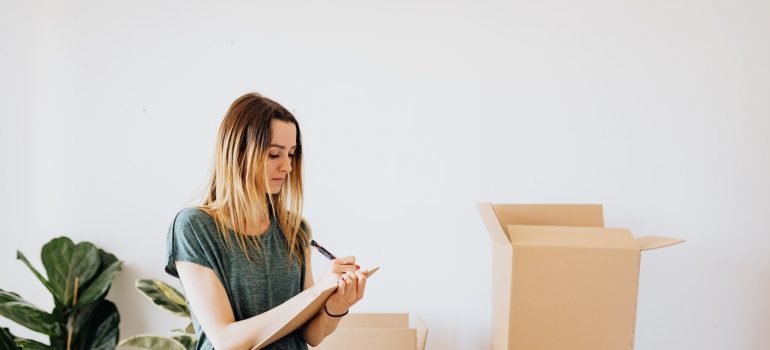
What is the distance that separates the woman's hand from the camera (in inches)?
43.2

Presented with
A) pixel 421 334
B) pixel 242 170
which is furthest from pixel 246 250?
pixel 421 334

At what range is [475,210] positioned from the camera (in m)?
1.96

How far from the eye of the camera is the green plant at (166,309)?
1829 mm

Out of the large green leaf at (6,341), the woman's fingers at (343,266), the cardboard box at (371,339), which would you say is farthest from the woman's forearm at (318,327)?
the large green leaf at (6,341)

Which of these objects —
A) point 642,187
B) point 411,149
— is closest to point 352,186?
point 411,149

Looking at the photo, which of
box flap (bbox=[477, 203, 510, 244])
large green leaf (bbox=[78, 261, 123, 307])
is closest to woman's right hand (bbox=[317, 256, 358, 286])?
box flap (bbox=[477, 203, 510, 244])

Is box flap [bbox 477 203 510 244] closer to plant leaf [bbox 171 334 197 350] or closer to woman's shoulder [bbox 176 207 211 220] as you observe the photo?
woman's shoulder [bbox 176 207 211 220]

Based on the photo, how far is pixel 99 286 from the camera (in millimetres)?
1896

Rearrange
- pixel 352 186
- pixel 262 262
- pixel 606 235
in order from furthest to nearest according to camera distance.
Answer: pixel 352 186 → pixel 606 235 → pixel 262 262

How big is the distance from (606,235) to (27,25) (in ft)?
6.23

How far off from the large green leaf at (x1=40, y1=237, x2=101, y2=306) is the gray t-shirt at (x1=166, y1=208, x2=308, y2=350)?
0.97 m

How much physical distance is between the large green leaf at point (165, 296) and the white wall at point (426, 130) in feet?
0.57

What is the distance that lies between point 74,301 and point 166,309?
30 centimetres

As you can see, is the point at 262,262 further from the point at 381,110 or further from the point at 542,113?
the point at 542,113
